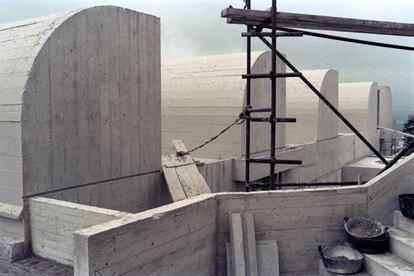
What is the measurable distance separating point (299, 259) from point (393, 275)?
1341 mm

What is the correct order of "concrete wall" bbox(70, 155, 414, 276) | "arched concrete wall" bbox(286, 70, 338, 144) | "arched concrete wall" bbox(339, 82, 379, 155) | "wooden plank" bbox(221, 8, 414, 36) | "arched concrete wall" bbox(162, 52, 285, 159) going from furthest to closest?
"arched concrete wall" bbox(339, 82, 379, 155)
"arched concrete wall" bbox(286, 70, 338, 144)
"arched concrete wall" bbox(162, 52, 285, 159)
"wooden plank" bbox(221, 8, 414, 36)
"concrete wall" bbox(70, 155, 414, 276)

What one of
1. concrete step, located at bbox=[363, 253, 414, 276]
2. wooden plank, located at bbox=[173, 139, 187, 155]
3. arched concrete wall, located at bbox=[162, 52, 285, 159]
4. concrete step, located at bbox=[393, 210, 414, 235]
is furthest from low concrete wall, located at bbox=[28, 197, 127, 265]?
arched concrete wall, located at bbox=[162, 52, 285, 159]

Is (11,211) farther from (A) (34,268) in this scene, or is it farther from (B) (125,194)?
(B) (125,194)

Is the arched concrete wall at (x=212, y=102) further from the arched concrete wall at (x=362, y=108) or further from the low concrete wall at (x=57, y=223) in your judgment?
the arched concrete wall at (x=362, y=108)

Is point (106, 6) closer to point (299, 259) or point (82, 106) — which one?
point (82, 106)

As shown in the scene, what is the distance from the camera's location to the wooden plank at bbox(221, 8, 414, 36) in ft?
23.7

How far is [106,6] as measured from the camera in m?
7.06

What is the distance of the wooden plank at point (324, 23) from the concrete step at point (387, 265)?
3.82 m

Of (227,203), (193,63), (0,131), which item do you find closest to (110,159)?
(0,131)

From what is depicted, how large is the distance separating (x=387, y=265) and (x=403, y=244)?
1.61 ft

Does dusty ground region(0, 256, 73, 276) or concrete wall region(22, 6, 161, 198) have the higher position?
concrete wall region(22, 6, 161, 198)

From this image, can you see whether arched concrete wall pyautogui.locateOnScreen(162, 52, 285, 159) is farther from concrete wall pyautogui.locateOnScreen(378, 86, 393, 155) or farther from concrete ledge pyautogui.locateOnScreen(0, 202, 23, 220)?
concrete wall pyautogui.locateOnScreen(378, 86, 393, 155)

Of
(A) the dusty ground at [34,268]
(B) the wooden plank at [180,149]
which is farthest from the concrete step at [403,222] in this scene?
(A) the dusty ground at [34,268]

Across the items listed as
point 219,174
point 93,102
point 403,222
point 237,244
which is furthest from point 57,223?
point 403,222
